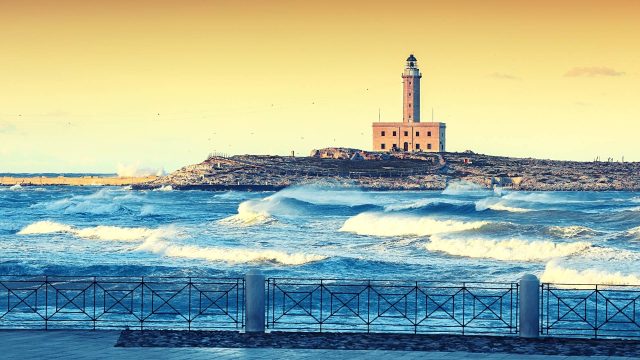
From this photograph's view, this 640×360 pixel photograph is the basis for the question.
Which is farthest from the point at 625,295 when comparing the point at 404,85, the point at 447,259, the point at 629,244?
the point at 404,85

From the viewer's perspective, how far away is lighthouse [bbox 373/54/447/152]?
166125 millimetres

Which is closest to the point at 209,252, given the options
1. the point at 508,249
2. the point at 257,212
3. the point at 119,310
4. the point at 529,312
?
the point at 508,249

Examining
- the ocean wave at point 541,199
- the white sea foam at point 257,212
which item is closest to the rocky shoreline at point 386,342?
the white sea foam at point 257,212

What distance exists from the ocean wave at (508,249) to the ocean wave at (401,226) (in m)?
9.39

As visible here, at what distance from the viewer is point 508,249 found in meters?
38.4

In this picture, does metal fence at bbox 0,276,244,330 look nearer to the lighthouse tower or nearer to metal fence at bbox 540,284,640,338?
metal fence at bbox 540,284,640,338

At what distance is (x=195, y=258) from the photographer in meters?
35.3

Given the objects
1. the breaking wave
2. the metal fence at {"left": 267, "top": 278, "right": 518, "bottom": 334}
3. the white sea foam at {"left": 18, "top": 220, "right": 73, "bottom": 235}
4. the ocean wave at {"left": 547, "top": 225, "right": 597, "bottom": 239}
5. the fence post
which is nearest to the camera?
the fence post

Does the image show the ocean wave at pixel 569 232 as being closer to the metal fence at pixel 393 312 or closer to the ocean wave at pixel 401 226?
the ocean wave at pixel 401 226

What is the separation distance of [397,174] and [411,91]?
51.1ft

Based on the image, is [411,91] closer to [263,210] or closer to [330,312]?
[263,210]

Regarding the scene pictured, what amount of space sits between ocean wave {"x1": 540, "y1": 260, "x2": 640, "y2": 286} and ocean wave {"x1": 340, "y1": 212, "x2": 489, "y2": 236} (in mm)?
19112

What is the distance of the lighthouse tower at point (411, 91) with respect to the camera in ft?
542

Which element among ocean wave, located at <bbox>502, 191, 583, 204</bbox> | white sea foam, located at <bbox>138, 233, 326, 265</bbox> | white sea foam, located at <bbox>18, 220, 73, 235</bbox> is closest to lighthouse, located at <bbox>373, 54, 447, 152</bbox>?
ocean wave, located at <bbox>502, 191, 583, 204</bbox>
